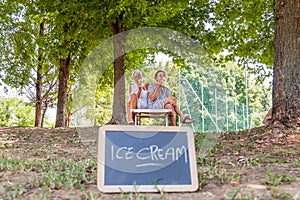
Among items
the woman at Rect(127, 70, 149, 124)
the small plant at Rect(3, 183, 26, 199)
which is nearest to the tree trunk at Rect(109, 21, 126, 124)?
the woman at Rect(127, 70, 149, 124)

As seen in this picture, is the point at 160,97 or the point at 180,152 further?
the point at 160,97

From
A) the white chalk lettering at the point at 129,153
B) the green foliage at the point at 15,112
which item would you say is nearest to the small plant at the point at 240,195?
the white chalk lettering at the point at 129,153

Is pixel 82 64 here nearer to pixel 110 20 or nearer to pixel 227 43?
pixel 110 20

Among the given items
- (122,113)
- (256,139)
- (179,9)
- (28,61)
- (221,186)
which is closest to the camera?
(221,186)

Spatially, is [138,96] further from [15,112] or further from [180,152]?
[15,112]

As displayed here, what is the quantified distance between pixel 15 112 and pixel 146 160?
42.7 ft

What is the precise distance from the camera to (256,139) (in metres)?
4.21

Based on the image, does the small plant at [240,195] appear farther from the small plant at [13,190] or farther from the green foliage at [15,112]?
the green foliage at [15,112]

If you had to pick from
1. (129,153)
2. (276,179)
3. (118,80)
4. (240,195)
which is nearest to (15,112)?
(118,80)

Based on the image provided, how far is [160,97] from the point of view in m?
4.60

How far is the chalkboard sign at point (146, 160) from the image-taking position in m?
2.16

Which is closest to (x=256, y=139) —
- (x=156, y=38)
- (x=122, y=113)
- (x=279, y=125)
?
(x=279, y=125)

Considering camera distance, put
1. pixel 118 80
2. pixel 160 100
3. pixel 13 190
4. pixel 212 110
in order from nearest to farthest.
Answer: pixel 13 190 → pixel 160 100 → pixel 118 80 → pixel 212 110

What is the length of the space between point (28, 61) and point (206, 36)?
17.7ft
